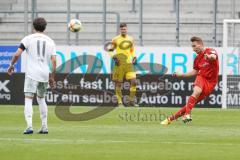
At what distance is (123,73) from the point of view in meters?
25.6

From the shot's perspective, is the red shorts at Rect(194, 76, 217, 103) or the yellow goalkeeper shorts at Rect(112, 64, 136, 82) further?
the yellow goalkeeper shorts at Rect(112, 64, 136, 82)

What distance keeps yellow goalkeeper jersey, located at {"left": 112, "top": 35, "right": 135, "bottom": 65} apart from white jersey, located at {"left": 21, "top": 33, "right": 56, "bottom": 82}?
9.97 meters

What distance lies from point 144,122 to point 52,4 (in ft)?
42.5

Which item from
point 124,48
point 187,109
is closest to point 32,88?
point 187,109

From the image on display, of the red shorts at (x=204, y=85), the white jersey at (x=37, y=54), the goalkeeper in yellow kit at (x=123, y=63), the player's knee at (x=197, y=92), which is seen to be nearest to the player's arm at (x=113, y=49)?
the goalkeeper in yellow kit at (x=123, y=63)

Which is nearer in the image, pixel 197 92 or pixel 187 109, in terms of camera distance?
pixel 187 109

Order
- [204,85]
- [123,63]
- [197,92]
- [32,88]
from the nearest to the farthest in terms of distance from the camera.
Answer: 1. [32,88]
2. [197,92]
3. [204,85]
4. [123,63]

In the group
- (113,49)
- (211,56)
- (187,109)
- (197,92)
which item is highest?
(113,49)

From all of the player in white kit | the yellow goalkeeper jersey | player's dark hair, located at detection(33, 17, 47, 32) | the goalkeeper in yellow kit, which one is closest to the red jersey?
the player in white kit

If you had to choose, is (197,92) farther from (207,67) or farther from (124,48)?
(124,48)

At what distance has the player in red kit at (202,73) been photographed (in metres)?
17.9

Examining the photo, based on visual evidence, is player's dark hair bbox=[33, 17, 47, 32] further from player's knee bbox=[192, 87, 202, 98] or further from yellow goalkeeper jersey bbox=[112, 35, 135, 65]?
yellow goalkeeper jersey bbox=[112, 35, 135, 65]

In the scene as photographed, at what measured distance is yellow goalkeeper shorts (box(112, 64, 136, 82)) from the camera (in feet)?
83.7

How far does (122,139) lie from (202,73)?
4483mm
